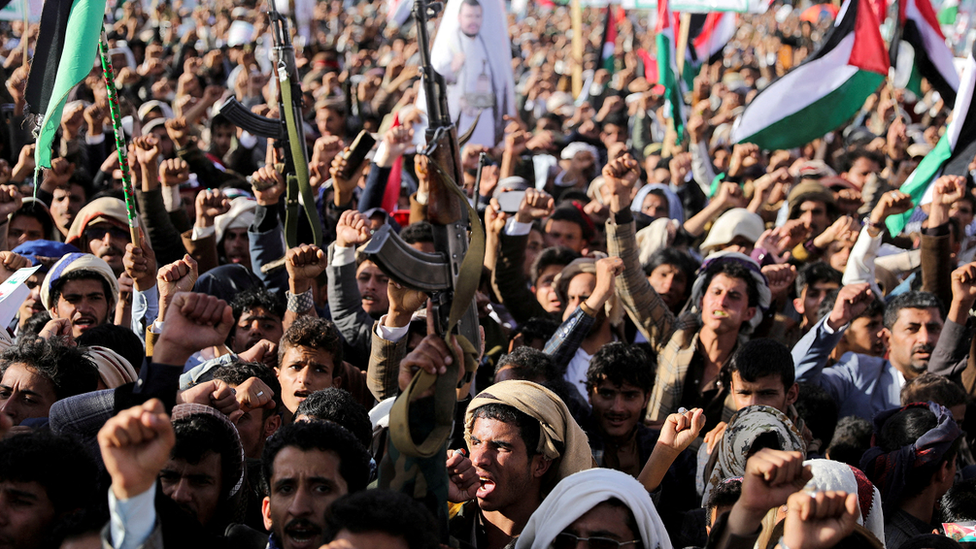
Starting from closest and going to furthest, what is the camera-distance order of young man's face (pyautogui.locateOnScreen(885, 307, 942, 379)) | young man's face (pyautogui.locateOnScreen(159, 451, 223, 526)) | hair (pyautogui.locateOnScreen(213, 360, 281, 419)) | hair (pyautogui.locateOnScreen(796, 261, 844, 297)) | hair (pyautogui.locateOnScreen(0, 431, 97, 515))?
hair (pyautogui.locateOnScreen(0, 431, 97, 515)) → young man's face (pyautogui.locateOnScreen(159, 451, 223, 526)) → hair (pyautogui.locateOnScreen(213, 360, 281, 419)) → young man's face (pyautogui.locateOnScreen(885, 307, 942, 379)) → hair (pyautogui.locateOnScreen(796, 261, 844, 297))

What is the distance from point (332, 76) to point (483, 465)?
755 centimetres

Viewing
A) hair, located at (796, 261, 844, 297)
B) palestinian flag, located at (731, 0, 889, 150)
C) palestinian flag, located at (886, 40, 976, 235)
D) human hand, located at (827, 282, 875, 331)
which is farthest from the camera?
palestinian flag, located at (731, 0, 889, 150)

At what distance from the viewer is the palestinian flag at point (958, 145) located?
6457mm

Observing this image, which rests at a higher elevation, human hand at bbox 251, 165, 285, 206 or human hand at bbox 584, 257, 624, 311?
human hand at bbox 251, 165, 285, 206

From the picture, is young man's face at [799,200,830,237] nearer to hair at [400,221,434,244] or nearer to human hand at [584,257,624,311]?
human hand at [584,257,624,311]

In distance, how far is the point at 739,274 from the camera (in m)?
4.96

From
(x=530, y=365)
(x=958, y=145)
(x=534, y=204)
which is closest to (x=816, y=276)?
(x=958, y=145)

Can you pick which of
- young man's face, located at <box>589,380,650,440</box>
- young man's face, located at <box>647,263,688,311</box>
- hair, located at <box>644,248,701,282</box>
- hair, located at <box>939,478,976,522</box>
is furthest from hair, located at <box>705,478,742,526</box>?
hair, located at <box>644,248,701,282</box>

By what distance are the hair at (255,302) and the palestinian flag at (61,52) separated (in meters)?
1.15

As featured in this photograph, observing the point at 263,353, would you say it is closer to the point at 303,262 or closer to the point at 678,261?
the point at 303,262

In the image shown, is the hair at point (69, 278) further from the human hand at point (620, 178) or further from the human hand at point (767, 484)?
the human hand at point (767, 484)

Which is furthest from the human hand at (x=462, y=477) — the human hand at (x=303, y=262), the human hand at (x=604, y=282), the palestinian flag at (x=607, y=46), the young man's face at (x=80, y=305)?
the palestinian flag at (x=607, y=46)

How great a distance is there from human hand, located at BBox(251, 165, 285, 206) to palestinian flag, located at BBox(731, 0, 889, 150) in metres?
3.46

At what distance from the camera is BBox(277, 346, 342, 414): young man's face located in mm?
3994
